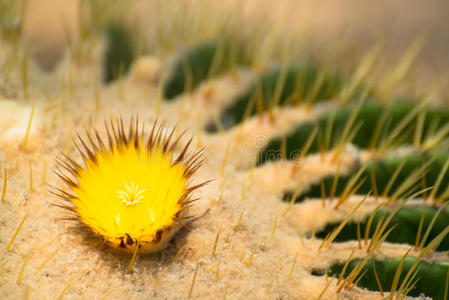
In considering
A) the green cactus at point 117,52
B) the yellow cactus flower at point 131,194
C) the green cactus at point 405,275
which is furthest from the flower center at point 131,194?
the green cactus at point 117,52

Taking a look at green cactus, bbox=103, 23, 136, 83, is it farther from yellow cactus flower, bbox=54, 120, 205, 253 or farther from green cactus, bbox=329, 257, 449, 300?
green cactus, bbox=329, 257, 449, 300

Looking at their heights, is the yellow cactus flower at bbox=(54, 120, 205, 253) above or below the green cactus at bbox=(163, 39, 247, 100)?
below

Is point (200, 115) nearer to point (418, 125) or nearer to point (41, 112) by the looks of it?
point (41, 112)

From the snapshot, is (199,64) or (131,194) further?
(199,64)

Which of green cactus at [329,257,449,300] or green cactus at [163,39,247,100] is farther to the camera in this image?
green cactus at [163,39,247,100]

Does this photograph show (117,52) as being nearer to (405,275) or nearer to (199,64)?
(199,64)

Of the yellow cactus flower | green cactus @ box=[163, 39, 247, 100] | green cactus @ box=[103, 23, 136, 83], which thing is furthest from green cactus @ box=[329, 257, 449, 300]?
green cactus @ box=[103, 23, 136, 83]

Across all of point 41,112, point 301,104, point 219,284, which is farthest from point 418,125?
point 41,112

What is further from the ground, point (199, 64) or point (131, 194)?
point (199, 64)

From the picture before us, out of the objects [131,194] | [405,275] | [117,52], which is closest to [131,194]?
[131,194]
